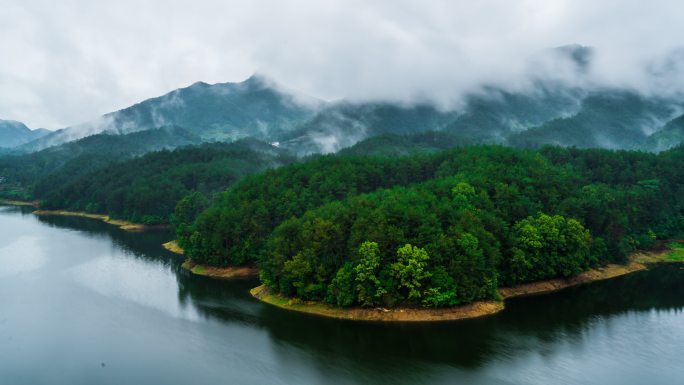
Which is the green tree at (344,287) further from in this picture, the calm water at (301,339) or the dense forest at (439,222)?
the calm water at (301,339)

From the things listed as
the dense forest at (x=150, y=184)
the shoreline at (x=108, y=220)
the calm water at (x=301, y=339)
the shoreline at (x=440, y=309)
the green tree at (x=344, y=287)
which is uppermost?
the dense forest at (x=150, y=184)

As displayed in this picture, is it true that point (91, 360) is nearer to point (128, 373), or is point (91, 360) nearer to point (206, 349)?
point (128, 373)

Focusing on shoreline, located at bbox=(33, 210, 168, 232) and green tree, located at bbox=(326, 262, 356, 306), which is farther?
shoreline, located at bbox=(33, 210, 168, 232)

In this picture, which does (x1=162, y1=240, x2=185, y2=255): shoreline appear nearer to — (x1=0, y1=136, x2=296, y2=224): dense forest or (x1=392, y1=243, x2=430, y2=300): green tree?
(x1=0, y1=136, x2=296, y2=224): dense forest

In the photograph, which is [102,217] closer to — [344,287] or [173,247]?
[173,247]

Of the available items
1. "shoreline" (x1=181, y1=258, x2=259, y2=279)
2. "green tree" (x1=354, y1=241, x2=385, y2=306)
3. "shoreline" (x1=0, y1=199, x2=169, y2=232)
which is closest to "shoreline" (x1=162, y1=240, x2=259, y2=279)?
"shoreline" (x1=181, y1=258, x2=259, y2=279)

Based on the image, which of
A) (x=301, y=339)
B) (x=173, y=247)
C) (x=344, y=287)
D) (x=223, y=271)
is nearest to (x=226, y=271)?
(x=223, y=271)

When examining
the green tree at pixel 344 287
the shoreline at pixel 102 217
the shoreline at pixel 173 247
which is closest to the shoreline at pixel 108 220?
the shoreline at pixel 102 217
